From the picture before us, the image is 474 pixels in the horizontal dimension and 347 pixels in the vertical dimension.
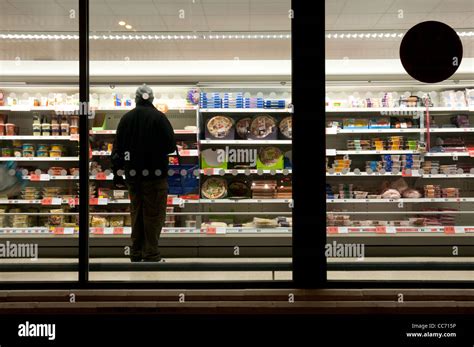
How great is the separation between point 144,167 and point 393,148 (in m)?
3.25

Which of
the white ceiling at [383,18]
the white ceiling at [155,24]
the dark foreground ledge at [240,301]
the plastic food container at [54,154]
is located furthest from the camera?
the plastic food container at [54,154]

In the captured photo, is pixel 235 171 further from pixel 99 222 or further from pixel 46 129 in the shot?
pixel 46 129

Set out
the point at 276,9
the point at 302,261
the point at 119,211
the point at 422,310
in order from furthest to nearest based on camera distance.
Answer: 1. the point at 119,211
2. the point at 276,9
3. the point at 302,261
4. the point at 422,310

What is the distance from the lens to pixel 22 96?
5473mm

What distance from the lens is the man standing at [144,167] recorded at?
3.69m

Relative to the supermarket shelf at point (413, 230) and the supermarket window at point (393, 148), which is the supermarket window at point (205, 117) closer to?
the supermarket window at point (393, 148)

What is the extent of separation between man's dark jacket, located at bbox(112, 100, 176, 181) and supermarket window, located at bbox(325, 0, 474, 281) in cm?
220

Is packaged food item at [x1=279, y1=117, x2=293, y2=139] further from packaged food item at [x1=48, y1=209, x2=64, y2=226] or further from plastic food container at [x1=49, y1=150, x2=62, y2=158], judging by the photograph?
packaged food item at [x1=48, y1=209, x2=64, y2=226]

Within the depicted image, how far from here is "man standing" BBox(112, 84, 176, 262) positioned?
3.69 m

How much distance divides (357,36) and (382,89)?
0.82m

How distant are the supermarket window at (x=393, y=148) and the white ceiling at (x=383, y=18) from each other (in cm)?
2

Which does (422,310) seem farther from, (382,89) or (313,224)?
(382,89)

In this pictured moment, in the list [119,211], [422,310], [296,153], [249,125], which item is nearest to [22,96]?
[119,211]

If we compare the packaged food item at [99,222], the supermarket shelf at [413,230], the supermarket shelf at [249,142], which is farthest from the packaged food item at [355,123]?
the packaged food item at [99,222]
